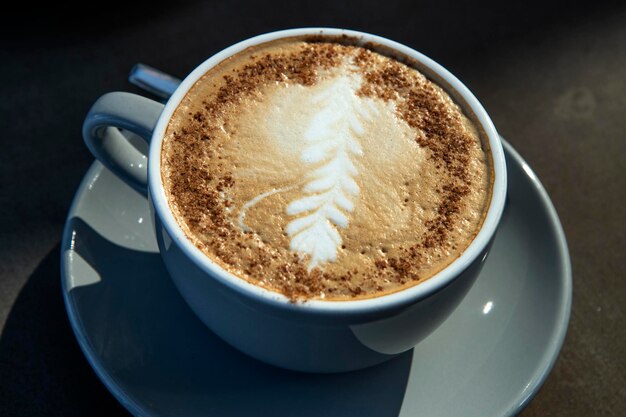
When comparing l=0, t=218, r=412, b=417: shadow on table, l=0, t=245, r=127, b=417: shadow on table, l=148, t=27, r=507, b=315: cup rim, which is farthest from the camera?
l=0, t=245, r=127, b=417: shadow on table

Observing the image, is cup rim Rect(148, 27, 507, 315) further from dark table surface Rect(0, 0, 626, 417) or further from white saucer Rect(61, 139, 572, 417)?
dark table surface Rect(0, 0, 626, 417)

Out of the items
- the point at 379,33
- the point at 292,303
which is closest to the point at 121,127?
the point at 292,303

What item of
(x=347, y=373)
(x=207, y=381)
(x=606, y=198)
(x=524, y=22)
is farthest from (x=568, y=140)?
(x=207, y=381)

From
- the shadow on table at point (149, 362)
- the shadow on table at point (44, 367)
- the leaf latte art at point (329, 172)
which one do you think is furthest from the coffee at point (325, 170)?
the shadow on table at point (44, 367)

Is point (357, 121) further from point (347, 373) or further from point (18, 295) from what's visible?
point (18, 295)

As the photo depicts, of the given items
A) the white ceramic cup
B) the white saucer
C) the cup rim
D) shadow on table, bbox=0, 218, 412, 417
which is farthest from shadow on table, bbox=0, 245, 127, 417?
the cup rim
